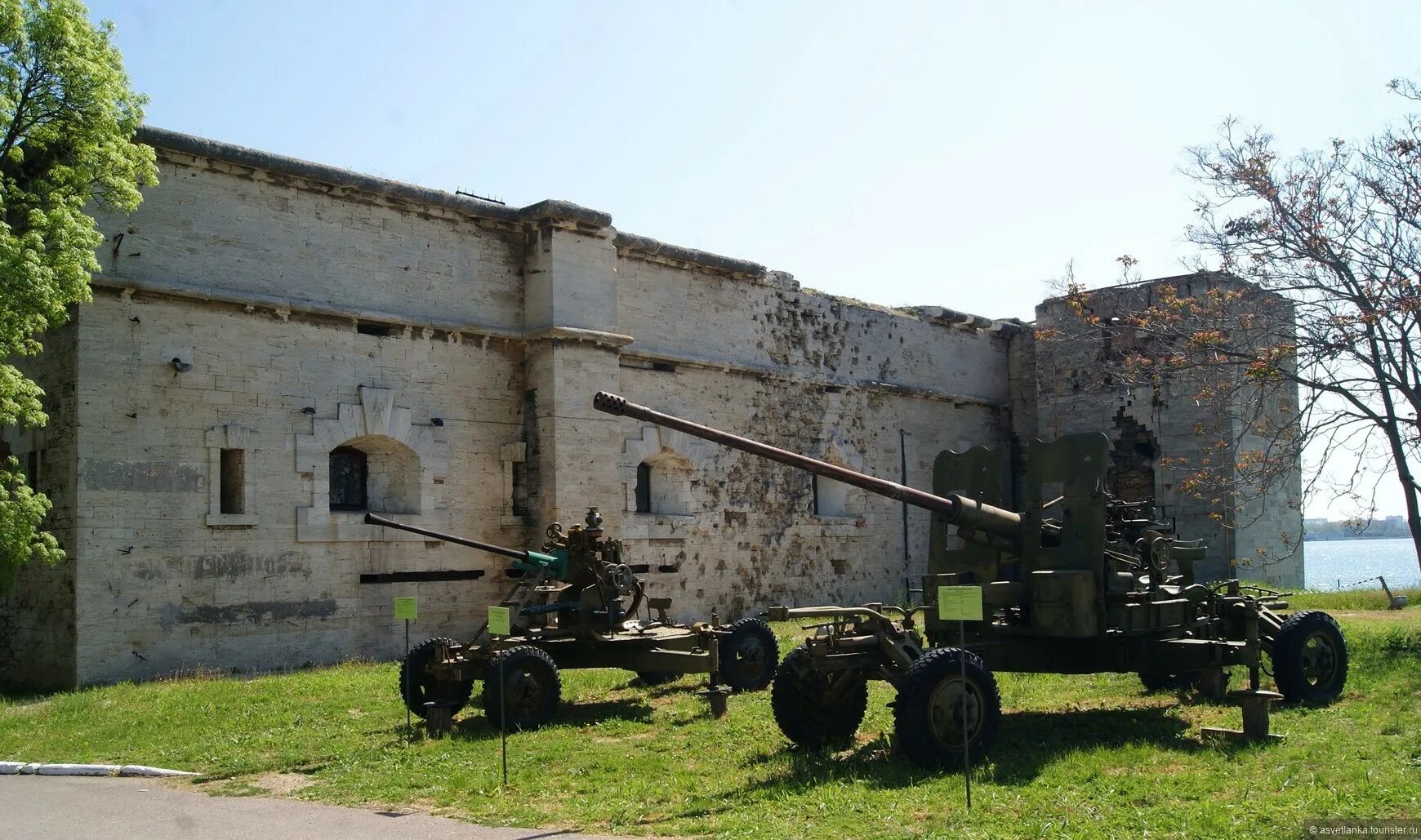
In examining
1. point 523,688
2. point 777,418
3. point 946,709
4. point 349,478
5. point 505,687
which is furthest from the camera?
point 777,418

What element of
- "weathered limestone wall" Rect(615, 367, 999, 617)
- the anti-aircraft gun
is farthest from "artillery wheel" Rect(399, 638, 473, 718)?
"weathered limestone wall" Rect(615, 367, 999, 617)

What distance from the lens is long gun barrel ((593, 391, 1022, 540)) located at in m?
9.02

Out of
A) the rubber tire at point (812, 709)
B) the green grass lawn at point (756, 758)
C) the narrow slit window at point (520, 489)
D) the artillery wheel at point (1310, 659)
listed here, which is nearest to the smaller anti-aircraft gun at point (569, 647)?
the green grass lawn at point (756, 758)

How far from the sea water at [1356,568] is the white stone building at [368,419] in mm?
9491

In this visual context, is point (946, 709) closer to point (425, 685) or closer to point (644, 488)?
point (425, 685)

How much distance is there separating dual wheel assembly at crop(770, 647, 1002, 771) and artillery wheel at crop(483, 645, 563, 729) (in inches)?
96.7

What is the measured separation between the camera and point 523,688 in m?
10.2

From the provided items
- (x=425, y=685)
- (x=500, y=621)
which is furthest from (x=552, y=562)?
(x=500, y=621)

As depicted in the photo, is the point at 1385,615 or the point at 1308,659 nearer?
the point at 1308,659

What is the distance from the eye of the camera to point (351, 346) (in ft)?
49.6

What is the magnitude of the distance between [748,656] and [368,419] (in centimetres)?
590

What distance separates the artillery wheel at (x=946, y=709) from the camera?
777 cm

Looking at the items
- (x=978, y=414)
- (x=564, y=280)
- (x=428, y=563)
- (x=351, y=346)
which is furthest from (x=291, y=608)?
(x=978, y=414)

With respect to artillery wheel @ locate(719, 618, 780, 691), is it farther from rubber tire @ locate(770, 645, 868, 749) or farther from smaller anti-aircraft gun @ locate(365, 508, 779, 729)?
rubber tire @ locate(770, 645, 868, 749)
